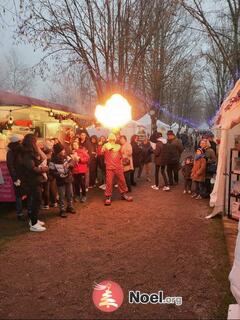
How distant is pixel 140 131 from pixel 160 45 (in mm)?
6738

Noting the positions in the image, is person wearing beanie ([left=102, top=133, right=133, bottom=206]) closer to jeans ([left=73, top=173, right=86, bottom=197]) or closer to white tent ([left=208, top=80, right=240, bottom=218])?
jeans ([left=73, top=173, right=86, bottom=197])

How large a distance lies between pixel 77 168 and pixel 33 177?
2604 mm

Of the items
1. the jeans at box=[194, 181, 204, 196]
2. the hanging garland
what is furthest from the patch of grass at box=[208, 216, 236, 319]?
the jeans at box=[194, 181, 204, 196]

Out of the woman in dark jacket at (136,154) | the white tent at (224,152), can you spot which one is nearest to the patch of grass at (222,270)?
the white tent at (224,152)

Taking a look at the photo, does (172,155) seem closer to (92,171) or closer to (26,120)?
(92,171)

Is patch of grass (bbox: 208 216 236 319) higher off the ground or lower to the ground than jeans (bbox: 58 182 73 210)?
lower

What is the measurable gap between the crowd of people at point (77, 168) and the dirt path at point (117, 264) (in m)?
0.72

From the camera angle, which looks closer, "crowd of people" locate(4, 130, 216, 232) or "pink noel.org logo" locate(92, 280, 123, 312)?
"pink noel.org logo" locate(92, 280, 123, 312)

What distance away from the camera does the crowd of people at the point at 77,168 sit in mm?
7098

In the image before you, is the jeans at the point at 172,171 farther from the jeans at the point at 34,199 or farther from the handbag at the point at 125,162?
the jeans at the point at 34,199

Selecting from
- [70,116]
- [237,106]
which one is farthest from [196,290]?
[70,116]

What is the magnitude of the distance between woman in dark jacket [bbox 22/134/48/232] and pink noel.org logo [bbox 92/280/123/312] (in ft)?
8.99

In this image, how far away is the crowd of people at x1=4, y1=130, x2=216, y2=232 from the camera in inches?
279

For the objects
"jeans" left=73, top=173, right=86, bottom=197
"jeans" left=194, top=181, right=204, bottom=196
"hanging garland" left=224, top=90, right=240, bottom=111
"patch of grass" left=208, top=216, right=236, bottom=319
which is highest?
"hanging garland" left=224, top=90, right=240, bottom=111
